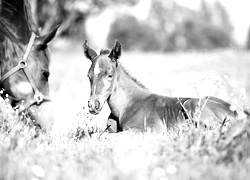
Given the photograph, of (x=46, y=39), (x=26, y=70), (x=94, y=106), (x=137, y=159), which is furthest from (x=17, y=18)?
(x=137, y=159)

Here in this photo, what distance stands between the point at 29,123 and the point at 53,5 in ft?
57.9

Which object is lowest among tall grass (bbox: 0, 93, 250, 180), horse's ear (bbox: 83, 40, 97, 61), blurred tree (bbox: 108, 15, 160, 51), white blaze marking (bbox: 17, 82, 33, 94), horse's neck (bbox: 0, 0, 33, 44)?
tall grass (bbox: 0, 93, 250, 180)

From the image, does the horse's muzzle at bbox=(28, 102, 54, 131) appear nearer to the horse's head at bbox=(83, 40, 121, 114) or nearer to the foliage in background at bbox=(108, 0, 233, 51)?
the horse's head at bbox=(83, 40, 121, 114)

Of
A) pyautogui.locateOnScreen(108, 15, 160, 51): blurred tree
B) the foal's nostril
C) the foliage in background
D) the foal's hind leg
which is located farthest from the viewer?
the foliage in background

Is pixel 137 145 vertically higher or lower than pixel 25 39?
lower

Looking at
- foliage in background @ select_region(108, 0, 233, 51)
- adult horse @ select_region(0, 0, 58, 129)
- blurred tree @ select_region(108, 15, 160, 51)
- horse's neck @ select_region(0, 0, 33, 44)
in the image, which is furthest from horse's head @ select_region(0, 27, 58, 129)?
blurred tree @ select_region(108, 15, 160, 51)

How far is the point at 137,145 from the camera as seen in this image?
154 inches

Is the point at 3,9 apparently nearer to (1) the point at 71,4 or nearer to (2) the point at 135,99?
(2) the point at 135,99

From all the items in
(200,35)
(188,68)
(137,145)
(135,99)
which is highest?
(200,35)

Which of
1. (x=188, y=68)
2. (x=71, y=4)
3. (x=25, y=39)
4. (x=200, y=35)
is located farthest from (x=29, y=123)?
(x=200, y=35)

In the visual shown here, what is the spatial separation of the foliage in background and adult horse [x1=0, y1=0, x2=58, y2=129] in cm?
5916

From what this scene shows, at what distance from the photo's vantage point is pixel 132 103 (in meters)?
5.83

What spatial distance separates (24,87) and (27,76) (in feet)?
0.48

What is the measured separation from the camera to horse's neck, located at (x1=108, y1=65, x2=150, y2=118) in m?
5.71
